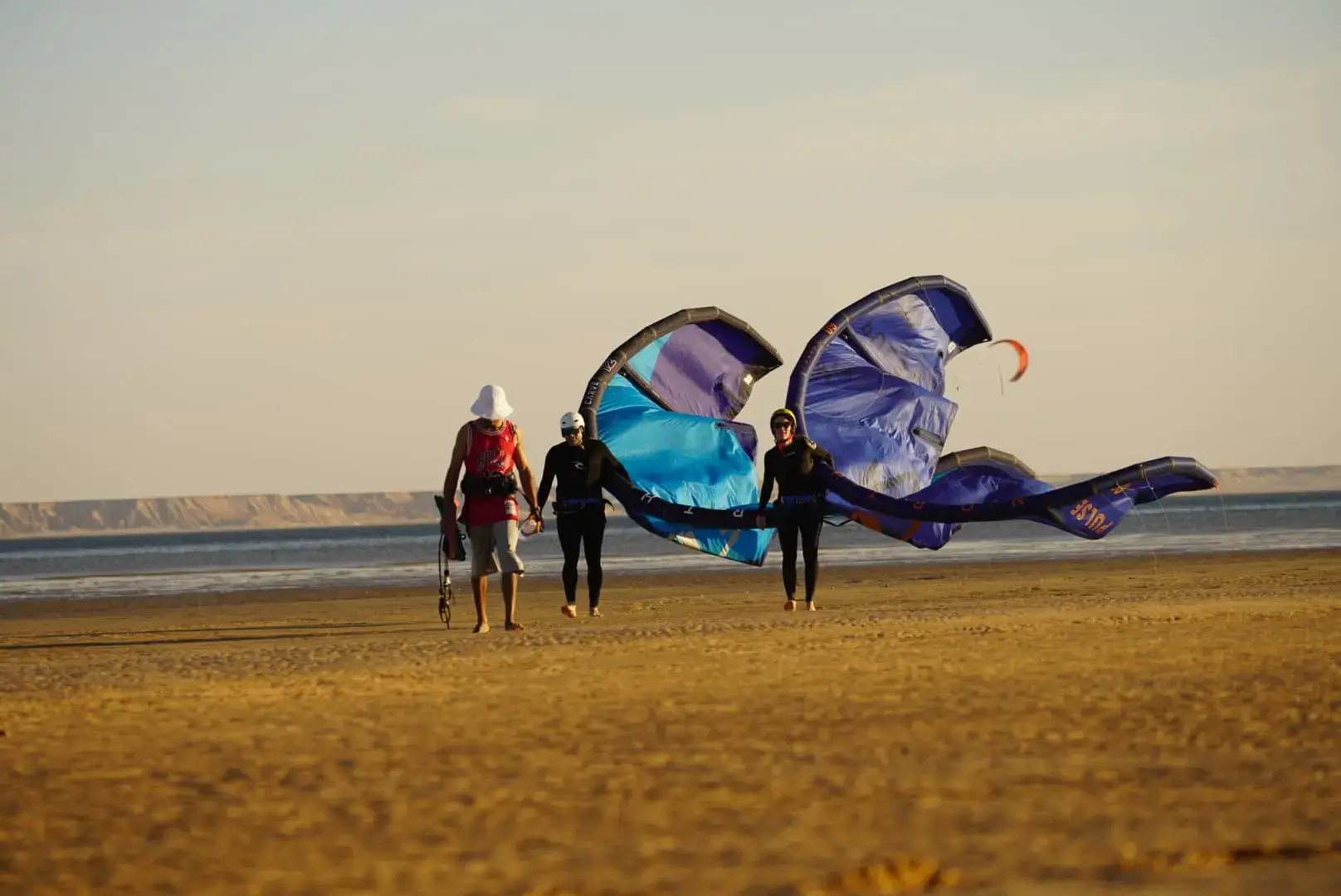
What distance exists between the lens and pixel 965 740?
6176 mm

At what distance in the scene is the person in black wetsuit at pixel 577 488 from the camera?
12820 mm

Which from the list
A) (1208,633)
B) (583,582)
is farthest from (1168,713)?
(583,582)

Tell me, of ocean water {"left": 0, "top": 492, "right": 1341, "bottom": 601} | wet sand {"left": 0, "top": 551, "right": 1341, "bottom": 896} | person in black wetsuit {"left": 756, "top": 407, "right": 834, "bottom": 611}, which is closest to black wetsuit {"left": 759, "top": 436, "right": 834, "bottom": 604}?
person in black wetsuit {"left": 756, "top": 407, "right": 834, "bottom": 611}

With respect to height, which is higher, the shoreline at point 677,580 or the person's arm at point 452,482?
the person's arm at point 452,482

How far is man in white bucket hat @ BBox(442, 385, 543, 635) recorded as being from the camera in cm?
1150

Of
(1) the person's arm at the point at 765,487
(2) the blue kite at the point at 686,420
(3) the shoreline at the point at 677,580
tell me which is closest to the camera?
(1) the person's arm at the point at 765,487

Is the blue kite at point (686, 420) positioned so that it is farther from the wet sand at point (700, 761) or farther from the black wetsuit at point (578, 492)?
the wet sand at point (700, 761)

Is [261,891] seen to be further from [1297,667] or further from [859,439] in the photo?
[859,439]

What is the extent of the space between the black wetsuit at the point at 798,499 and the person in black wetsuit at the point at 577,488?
126 centimetres

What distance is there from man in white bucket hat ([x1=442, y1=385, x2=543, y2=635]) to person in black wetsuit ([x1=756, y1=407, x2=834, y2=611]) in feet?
7.27

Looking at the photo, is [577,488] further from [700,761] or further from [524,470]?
[700,761]

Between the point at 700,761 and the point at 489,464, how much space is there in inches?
232

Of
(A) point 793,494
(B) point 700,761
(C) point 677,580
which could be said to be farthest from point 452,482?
(C) point 677,580

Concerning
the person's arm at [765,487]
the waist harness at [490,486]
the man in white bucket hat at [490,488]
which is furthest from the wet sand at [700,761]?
the person's arm at [765,487]
